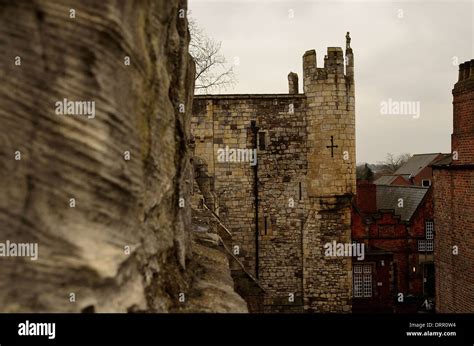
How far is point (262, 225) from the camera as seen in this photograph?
1345 cm

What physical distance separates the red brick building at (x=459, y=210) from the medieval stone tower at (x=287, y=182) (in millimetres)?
2644

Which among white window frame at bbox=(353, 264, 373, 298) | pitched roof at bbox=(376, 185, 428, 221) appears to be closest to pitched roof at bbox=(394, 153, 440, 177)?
pitched roof at bbox=(376, 185, 428, 221)

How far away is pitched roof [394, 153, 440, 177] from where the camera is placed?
146 feet

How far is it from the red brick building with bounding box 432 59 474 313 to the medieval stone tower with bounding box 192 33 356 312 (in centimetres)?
264

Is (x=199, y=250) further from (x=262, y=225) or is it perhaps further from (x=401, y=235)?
(x=401, y=235)

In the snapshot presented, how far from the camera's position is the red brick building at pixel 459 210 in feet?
38.8

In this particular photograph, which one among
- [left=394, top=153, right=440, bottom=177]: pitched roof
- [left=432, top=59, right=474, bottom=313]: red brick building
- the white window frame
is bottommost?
the white window frame

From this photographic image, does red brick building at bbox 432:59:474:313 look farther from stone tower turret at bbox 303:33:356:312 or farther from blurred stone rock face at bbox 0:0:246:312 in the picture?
blurred stone rock face at bbox 0:0:246:312

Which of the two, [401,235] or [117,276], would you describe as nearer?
[117,276]

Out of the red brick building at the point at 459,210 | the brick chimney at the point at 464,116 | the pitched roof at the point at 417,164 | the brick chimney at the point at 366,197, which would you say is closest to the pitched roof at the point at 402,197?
the brick chimney at the point at 366,197

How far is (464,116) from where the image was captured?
1247cm

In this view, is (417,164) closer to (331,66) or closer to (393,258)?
(393,258)

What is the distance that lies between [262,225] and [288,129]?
2.87 m

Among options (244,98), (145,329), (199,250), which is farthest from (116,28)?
(244,98)
